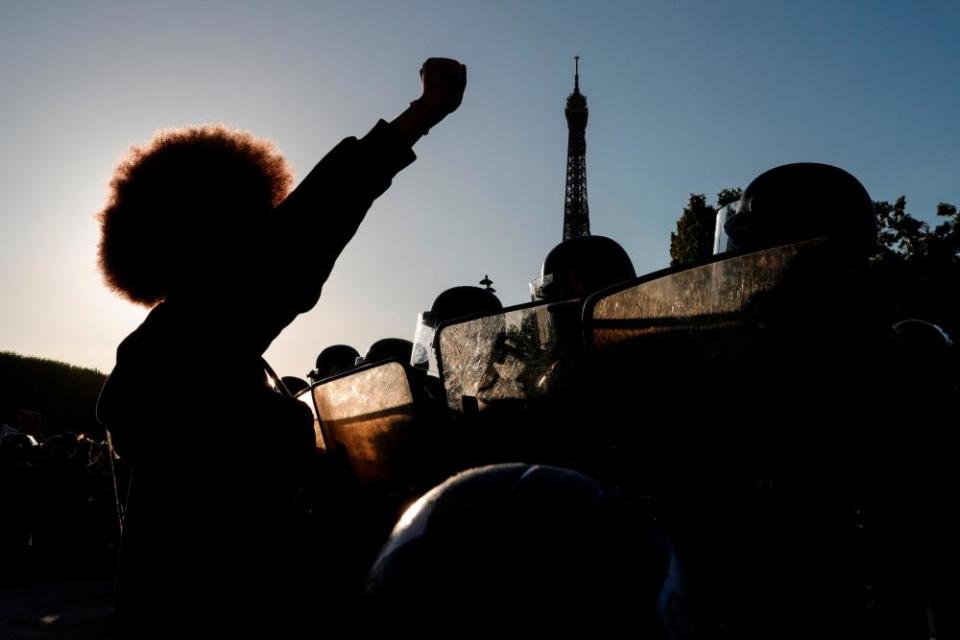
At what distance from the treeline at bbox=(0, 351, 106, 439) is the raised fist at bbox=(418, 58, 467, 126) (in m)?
27.9

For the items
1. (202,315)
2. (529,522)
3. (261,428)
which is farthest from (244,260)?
(529,522)

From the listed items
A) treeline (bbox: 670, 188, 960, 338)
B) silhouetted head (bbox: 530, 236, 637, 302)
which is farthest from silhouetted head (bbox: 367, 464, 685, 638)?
treeline (bbox: 670, 188, 960, 338)

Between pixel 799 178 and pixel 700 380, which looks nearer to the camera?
pixel 700 380

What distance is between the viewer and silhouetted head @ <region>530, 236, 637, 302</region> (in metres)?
4.24

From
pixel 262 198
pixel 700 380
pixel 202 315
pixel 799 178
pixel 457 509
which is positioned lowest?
pixel 457 509

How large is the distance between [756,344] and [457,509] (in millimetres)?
945

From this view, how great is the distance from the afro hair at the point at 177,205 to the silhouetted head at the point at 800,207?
232 centimetres

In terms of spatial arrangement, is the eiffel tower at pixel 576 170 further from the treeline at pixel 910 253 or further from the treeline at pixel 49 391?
the treeline at pixel 49 391

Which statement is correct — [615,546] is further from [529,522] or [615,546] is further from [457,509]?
[457,509]

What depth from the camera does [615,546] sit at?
4.26 feet

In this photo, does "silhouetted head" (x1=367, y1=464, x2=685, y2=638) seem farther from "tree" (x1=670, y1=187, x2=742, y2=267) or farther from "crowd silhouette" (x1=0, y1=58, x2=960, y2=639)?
"tree" (x1=670, y1=187, x2=742, y2=267)

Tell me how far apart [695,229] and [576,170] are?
26980 millimetres

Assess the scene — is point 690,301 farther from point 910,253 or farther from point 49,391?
point 49,391

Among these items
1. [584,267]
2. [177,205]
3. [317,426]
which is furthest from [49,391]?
[177,205]
